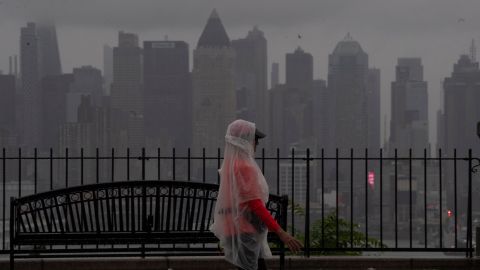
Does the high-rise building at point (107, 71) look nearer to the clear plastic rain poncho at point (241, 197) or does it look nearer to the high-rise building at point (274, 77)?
the high-rise building at point (274, 77)

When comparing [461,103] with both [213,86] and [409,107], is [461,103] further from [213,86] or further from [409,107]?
[213,86]

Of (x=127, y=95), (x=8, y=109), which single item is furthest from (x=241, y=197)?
(x=127, y=95)

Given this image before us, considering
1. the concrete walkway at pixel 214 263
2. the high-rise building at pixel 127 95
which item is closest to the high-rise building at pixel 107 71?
the high-rise building at pixel 127 95

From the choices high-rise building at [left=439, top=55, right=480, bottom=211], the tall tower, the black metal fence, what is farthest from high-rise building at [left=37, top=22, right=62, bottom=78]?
high-rise building at [left=439, top=55, right=480, bottom=211]

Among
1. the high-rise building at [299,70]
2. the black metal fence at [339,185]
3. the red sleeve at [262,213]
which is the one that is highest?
the high-rise building at [299,70]

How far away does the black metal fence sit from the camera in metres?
9.68

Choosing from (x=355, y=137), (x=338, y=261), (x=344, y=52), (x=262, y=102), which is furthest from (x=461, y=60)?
(x=338, y=261)

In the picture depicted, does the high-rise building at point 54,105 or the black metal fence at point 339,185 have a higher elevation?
the high-rise building at point 54,105

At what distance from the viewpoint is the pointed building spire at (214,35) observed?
146950 mm

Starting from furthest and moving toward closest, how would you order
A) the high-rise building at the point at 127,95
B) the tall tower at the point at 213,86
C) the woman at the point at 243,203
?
the tall tower at the point at 213,86 < the high-rise building at the point at 127,95 < the woman at the point at 243,203

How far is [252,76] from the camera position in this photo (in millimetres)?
135125

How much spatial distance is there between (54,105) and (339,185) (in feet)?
201

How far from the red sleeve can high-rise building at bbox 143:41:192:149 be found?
3974 inches

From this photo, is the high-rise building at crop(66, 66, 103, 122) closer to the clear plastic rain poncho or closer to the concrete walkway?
the concrete walkway
